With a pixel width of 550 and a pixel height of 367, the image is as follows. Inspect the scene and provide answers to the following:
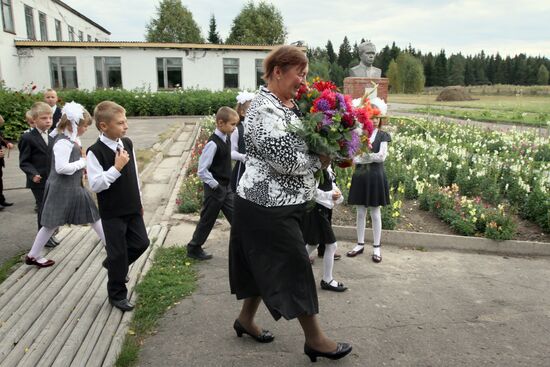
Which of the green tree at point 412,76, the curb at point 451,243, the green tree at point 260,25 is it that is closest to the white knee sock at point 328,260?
the curb at point 451,243

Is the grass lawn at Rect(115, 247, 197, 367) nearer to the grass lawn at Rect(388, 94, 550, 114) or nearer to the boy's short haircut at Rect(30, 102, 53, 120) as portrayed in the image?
the boy's short haircut at Rect(30, 102, 53, 120)

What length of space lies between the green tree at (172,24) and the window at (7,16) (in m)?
27.9

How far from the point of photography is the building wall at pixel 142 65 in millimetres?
26234

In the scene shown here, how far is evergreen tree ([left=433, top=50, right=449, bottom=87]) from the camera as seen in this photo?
64.5 meters

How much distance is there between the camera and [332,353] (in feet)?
9.43

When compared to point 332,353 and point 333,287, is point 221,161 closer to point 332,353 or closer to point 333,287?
point 333,287

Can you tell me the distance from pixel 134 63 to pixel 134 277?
25.4m

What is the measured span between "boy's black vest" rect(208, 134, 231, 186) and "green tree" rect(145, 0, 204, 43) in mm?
52297

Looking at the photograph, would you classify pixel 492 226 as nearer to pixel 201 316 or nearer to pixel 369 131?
pixel 369 131

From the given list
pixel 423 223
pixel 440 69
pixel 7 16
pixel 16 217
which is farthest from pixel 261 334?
pixel 440 69

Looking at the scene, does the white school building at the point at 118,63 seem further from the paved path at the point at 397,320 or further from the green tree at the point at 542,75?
the green tree at the point at 542,75

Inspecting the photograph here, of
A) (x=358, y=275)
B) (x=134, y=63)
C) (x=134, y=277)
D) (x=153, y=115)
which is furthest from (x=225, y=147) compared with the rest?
(x=134, y=63)

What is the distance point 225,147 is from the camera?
4.59 metres

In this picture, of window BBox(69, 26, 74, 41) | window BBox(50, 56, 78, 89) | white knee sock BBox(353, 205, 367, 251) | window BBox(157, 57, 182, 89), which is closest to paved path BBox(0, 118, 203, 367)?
white knee sock BBox(353, 205, 367, 251)
